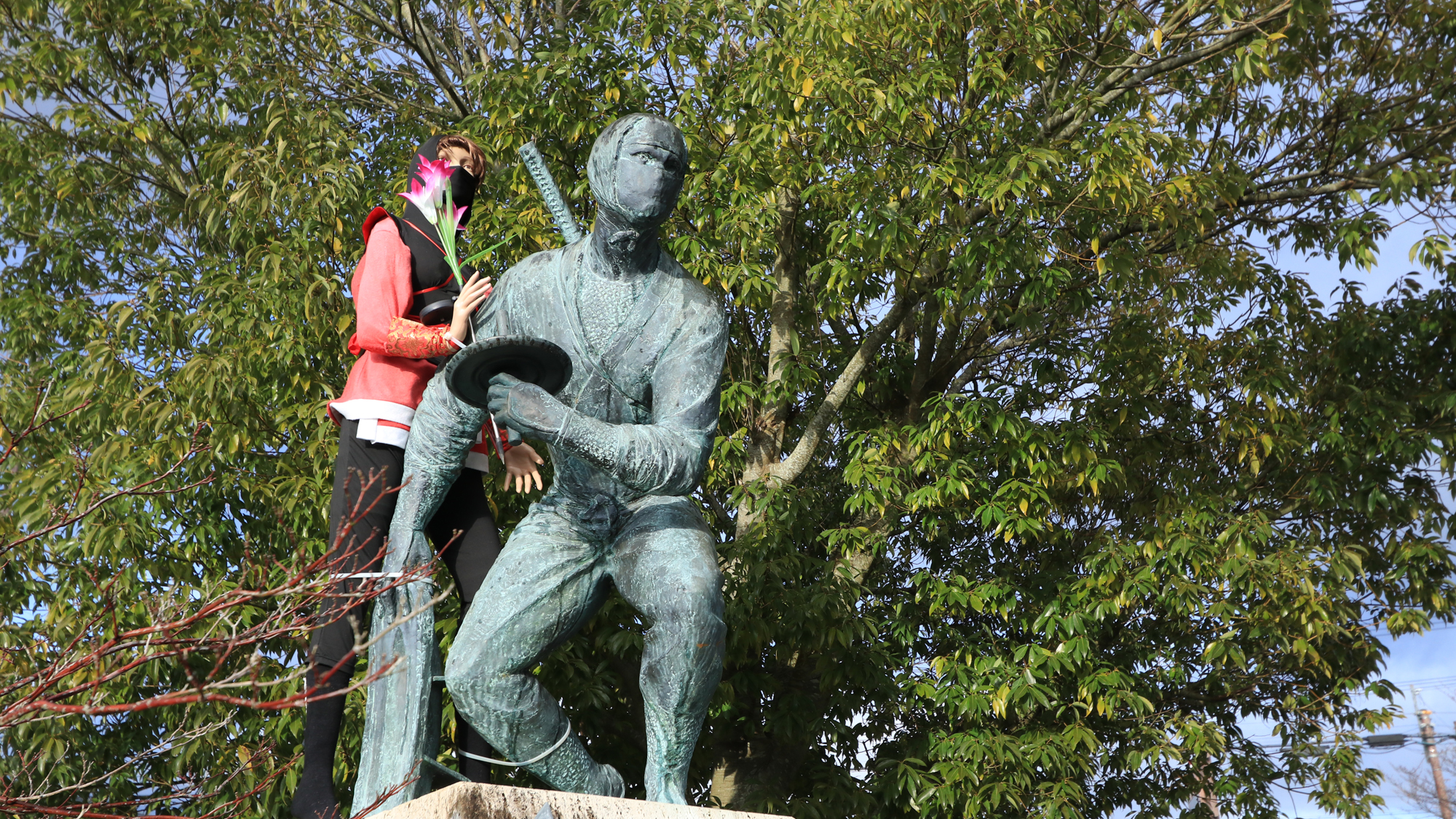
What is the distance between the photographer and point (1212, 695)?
829 cm

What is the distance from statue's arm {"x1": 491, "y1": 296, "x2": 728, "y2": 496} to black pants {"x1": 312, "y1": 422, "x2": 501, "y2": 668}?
66 centimetres

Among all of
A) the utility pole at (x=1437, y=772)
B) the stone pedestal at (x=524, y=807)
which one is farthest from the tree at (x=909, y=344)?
the utility pole at (x=1437, y=772)

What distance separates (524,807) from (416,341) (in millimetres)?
1271

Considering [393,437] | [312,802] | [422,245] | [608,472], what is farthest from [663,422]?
[312,802]

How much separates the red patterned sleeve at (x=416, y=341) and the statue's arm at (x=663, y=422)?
507 millimetres

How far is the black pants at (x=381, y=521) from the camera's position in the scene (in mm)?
3396

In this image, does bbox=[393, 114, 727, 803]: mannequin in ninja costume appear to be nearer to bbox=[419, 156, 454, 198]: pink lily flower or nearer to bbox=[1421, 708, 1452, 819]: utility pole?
bbox=[419, 156, 454, 198]: pink lily flower

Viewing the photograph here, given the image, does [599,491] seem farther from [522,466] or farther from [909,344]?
[909,344]

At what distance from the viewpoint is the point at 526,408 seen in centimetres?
285

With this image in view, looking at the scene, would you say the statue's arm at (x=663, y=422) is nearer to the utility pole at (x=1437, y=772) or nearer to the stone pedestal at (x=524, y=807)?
the stone pedestal at (x=524, y=807)

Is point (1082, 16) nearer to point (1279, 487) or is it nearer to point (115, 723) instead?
point (1279, 487)

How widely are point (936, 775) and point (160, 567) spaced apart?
3989 millimetres

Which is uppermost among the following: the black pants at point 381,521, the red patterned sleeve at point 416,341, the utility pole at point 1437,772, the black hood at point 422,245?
the utility pole at point 1437,772

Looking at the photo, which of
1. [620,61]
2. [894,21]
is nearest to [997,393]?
[894,21]
